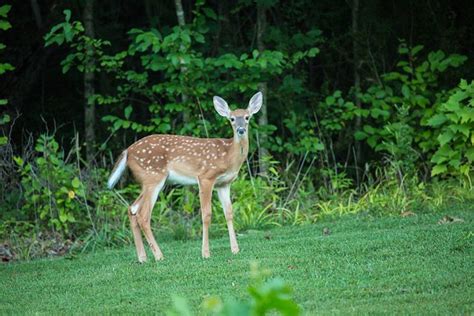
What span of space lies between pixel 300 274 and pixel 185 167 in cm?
209

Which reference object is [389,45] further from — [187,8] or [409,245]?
[409,245]

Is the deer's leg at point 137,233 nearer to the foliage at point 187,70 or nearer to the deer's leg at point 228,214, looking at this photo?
the deer's leg at point 228,214

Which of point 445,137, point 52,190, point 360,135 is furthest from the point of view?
point 360,135

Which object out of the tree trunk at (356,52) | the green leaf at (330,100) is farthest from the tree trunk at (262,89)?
the tree trunk at (356,52)

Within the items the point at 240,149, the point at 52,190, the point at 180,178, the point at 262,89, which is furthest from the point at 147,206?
the point at 262,89

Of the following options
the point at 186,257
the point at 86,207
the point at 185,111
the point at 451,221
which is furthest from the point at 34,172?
the point at 451,221

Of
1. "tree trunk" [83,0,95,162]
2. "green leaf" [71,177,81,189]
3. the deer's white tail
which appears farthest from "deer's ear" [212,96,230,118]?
"tree trunk" [83,0,95,162]

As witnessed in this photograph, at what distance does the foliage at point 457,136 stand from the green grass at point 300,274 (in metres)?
2.49

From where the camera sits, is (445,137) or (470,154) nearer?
(470,154)

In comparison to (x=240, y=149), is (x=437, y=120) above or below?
below

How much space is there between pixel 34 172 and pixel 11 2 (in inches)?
203

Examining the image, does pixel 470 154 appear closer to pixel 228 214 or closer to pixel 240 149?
pixel 240 149

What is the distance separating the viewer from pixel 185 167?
9.20 meters

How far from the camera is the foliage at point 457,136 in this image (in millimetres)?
12273
